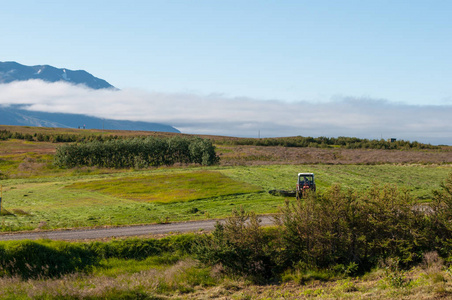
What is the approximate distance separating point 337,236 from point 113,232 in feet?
50.0

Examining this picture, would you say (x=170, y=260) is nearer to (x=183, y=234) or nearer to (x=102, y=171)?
(x=183, y=234)

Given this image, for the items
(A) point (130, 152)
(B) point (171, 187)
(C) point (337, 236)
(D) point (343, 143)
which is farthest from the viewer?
(D) point (343, 143)

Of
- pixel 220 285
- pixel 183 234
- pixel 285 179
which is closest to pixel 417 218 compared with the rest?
pixel 220 285

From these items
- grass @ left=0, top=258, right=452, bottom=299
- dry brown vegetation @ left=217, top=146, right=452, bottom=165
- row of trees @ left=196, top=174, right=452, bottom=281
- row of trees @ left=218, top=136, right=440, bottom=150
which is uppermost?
row of trees @ left=218, top=136, right=440, bottom=150

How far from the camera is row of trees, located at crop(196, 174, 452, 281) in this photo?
891 inches

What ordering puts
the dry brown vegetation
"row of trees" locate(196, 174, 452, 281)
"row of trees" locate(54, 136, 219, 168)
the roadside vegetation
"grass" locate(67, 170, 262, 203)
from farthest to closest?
1. the dry brown vegetation
2. "row of trees" locate(54, 136, 219, 168)
3. "grass" locate(67, 170, 262, 203)
4. "row of trees" locate(196, 174, 452, 281)
5. the roadside vegetation

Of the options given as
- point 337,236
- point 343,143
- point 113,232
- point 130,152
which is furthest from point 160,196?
point 343,143

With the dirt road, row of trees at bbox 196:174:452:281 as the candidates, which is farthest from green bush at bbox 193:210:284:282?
the dirt road

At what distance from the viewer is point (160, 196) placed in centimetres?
5125

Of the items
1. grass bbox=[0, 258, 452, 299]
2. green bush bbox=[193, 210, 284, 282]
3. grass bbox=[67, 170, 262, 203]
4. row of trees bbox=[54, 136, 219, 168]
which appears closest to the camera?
grass bbox=[0, 258, 452, 299]

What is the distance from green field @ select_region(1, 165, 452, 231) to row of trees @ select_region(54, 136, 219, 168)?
2768cm

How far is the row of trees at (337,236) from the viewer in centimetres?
2264

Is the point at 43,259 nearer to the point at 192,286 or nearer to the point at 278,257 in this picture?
the point at 192,286

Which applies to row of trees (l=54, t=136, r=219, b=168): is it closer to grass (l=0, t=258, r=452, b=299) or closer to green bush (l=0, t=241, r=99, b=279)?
green bush (l=0, t=241, r=99, b=279)
